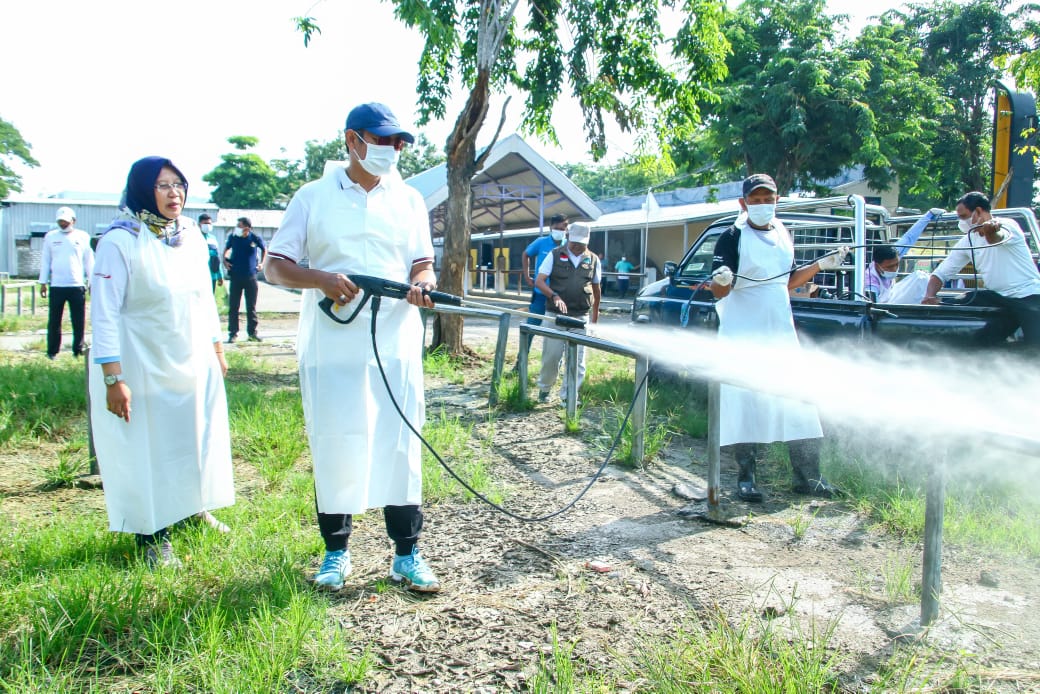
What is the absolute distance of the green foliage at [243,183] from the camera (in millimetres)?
75250

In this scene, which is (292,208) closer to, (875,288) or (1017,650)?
(1017,650)

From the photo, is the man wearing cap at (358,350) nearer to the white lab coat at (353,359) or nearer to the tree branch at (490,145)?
the white lab coat at (353,359)

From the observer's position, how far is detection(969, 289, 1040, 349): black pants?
455 centimetres

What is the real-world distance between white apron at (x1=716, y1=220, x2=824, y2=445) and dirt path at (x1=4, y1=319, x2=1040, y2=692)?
45cm

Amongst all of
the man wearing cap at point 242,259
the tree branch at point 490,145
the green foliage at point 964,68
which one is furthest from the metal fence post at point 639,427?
the green foliage at point 964,68

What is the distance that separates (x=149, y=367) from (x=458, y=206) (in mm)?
6445

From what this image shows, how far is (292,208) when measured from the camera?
3010 mm

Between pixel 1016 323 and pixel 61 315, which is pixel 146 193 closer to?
pixel 1016 323

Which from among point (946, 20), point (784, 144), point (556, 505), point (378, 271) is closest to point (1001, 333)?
point (556, 505)

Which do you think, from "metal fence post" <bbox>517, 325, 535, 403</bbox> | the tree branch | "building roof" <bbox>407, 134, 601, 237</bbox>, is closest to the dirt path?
"metal fence post" <bbox>517, 325, 535, 403</bbox>

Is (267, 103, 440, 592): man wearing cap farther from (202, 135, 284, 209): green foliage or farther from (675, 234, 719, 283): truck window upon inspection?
(202, 135, 284, 209): green foliage

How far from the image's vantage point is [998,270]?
4.93m

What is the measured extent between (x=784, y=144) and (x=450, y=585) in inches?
734

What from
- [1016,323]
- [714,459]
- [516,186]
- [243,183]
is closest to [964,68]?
[516,186]
